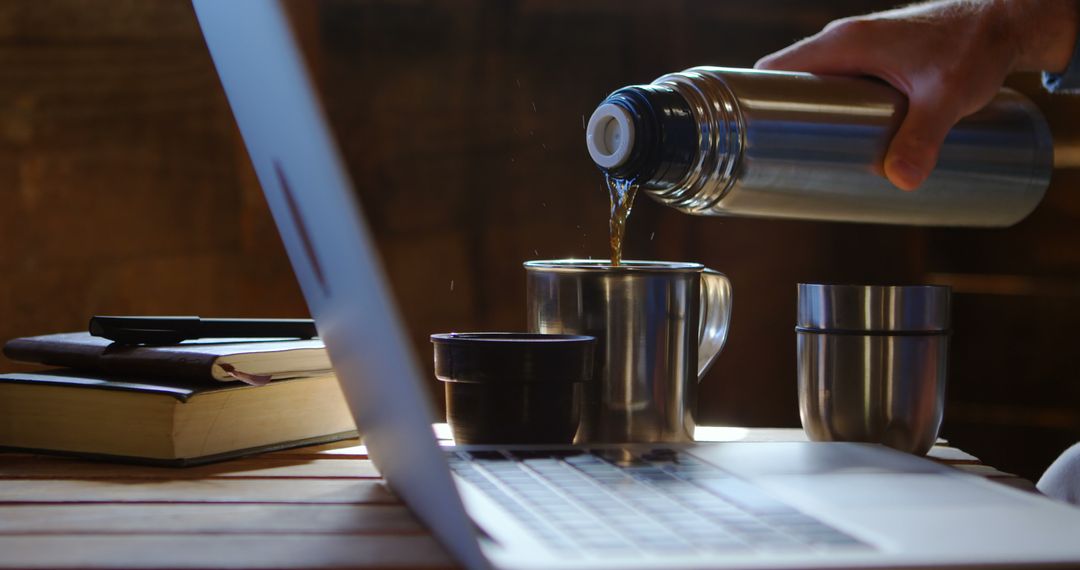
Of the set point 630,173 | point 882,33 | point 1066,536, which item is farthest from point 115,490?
point 882,33

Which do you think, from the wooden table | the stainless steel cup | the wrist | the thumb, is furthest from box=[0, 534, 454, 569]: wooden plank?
the wrist

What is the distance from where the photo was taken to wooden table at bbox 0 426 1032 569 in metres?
0.53

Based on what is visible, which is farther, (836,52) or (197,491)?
(836,52)

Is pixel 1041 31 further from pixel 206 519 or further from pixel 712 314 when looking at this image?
pixel 206 519

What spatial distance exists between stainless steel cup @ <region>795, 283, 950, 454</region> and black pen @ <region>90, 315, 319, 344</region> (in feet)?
1.36

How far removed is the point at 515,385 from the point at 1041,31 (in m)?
0.68

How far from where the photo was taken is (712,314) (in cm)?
96

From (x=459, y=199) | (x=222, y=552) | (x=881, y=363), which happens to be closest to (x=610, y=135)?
(x=881, y=363)

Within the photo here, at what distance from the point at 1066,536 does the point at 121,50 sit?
6.06ft

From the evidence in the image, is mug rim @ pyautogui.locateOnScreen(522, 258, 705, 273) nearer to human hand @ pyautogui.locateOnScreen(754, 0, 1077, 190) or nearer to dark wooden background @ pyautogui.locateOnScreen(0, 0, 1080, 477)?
human hand @ pyautogui.locateOnScreen(754, 0, 1077, 190)

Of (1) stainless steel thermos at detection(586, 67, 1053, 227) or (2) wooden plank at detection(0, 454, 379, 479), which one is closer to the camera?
(2) wooden plank at detection(0, 454, 379, 479)

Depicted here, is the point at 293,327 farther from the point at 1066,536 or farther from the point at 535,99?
the point at 535,99

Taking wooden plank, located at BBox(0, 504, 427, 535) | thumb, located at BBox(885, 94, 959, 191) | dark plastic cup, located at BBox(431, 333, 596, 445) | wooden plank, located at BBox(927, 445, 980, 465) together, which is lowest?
wooden plank, located at BBox(927, 445, 980, 465)

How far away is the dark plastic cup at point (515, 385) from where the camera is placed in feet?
2.64
